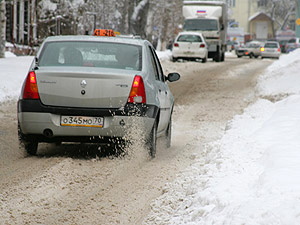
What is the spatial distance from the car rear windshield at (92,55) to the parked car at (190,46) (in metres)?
29.0

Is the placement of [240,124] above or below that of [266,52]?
above

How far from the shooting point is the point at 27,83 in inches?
303

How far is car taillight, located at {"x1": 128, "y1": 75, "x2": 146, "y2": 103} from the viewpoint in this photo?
7621 millimetres

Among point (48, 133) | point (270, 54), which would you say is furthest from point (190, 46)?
point (48, 133)

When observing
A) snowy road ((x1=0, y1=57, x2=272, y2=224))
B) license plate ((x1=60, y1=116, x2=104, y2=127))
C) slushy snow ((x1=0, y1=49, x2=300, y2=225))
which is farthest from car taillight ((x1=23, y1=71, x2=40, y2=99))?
slushy snow ((x1=0, y1=49, x2=300, y2=225))

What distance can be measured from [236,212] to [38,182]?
2.38m

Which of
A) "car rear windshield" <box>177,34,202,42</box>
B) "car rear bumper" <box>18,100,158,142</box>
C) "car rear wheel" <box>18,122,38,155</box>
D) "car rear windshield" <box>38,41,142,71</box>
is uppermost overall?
"car rear windshield" <box>38,41,142,71</box>

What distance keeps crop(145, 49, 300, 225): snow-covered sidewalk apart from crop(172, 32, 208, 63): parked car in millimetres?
27930

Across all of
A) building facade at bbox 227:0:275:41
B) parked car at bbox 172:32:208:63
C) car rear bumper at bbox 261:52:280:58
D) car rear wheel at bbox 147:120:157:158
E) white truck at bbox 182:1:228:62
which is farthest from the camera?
building facade at bbox 227:0:275:41

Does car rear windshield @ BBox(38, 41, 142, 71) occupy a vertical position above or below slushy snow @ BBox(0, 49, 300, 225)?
above

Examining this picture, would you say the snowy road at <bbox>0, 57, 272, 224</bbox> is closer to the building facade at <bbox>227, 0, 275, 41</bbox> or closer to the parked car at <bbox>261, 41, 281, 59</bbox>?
the parked car at <bbox>261, 41, 281, 59</bbox>

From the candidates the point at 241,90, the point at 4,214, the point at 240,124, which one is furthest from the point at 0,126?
the point at 241,90

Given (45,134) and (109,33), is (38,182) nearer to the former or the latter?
(45,134)

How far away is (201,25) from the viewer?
134ft
